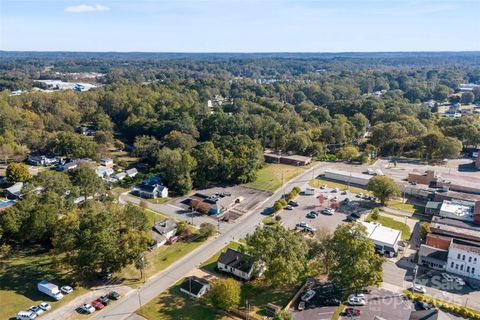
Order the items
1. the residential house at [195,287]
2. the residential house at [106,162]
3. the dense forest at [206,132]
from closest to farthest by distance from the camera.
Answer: the residential house at [195,287] → the dense forest at [206,132] → the residential house at [106,162]

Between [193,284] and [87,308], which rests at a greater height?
[193,284]

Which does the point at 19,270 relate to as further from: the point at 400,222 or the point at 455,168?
the point at 455,168

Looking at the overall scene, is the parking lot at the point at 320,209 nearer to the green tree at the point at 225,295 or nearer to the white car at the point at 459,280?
the white car at the point at 459,280

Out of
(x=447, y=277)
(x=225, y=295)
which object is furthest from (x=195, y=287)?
(x=447, y=277)

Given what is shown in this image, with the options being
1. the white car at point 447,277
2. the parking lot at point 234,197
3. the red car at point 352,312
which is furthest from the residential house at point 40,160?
the white car at point 447,277

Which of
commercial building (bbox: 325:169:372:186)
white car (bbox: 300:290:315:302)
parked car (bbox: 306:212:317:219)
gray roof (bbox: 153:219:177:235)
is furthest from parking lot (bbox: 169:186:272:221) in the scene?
white car (bbox: 300:290:315:302)

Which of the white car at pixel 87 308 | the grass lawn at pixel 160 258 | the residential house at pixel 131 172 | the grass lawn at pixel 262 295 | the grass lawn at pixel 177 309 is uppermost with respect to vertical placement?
the residential house at pixel 131 172

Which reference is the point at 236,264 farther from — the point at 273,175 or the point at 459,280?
the point at 273,175
